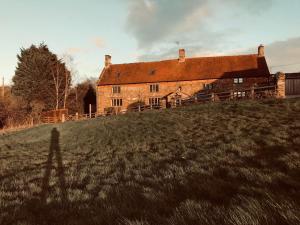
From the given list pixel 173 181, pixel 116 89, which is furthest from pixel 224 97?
pixel 173 181

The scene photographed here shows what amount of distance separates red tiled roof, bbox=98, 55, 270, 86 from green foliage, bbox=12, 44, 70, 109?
998cm

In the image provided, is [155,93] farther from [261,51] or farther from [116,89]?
[261,51]

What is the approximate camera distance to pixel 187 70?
50438mm

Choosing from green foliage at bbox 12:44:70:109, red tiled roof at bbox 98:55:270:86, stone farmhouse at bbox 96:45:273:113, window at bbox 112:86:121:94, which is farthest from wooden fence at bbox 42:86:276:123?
green foliage at bbox 12:44:70:109

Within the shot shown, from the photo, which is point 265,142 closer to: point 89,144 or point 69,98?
point 89,144

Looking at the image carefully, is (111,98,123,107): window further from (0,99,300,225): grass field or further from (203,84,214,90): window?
(0,99,300,225): grass field

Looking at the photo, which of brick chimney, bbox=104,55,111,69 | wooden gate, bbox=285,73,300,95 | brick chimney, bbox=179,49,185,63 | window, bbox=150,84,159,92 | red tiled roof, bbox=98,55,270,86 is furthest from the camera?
brick chimney, bbox=104,55,111,69

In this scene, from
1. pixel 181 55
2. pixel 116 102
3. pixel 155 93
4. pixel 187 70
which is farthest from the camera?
pixel 181 55

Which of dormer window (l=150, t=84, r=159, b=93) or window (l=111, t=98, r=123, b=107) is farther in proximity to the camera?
window (l=111, t=98, r=123, b=107)

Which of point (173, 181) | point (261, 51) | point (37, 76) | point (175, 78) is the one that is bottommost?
point (173, 181)

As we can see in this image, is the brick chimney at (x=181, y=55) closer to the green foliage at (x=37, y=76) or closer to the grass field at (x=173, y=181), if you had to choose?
the green foliage at (x=37, y=76)

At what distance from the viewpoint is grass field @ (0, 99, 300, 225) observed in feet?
16.7

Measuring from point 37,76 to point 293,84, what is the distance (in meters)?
40.8

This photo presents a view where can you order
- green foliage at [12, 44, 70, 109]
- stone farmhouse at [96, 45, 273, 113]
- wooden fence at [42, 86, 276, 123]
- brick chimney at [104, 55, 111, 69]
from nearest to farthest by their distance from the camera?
wooden fence at [42, 86, 276, 123] < stone farmhouse at [96, 45, 273, 113] < green foliage at [12, 44, 70, 109] < brick chimney at [104, 55, 111, 69]
